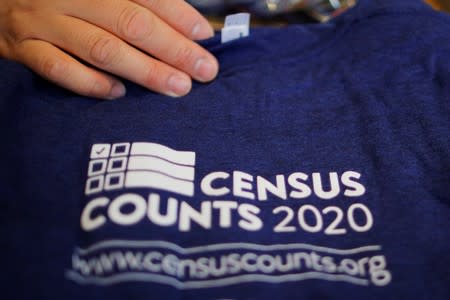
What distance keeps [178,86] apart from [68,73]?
118 mm

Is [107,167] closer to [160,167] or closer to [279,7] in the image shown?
[160,167]

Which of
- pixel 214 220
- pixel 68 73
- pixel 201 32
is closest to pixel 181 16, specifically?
pixel 201 32

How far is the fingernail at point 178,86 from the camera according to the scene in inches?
18.7

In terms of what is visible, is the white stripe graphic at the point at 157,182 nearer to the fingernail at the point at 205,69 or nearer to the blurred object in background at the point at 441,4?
the fingernail at the point at 205,69

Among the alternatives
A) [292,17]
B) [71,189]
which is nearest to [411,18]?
[292,17]

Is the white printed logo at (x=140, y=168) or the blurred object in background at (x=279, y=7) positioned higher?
the blurred object in background at (x=279, y=7)

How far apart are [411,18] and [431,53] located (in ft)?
0.21

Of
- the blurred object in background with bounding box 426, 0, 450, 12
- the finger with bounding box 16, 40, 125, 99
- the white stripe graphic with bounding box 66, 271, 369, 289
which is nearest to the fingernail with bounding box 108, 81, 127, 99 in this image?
the finger with bounding box 16, 40, 125, 99

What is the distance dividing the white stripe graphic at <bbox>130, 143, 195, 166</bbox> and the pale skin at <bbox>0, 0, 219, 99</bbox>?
85mm

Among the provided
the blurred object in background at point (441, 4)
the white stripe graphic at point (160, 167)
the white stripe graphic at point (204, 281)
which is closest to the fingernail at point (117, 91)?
the white stripe graphic at point (160, 167)

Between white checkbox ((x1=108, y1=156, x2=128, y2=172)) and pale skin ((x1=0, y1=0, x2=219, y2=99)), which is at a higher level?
pale skin ((x1=0, y1=0, x2=219, y2=99))

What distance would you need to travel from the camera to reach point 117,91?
1.55ft

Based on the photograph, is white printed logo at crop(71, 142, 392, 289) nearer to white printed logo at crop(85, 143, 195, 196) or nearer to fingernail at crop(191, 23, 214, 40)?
white printed logo at crop(85, 143, 195, 196)

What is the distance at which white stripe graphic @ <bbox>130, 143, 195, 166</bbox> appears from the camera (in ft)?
1.34
